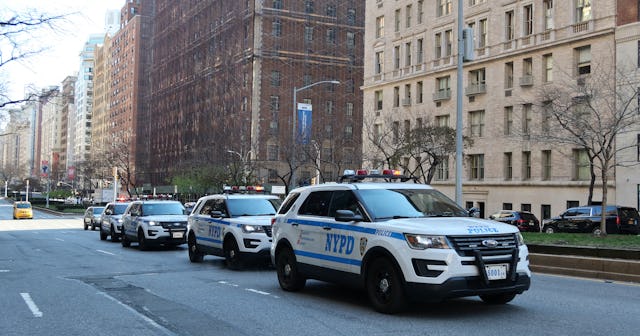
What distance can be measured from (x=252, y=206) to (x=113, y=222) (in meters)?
13.9

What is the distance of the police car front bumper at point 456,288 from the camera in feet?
28.3

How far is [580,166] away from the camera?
44469mm

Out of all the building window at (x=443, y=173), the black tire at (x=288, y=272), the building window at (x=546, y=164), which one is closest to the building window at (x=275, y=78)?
the building window at (x=443, y=173)

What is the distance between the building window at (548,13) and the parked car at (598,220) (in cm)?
1845

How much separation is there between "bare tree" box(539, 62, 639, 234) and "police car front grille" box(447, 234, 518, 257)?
54.8ft

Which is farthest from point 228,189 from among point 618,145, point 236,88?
point 236,88

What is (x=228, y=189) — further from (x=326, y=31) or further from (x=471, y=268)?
(x=326, y=31)

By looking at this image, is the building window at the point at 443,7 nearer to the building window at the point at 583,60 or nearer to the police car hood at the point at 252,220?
the building window at the point at 583,60

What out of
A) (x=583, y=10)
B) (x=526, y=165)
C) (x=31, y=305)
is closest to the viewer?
(x=31, y=305)

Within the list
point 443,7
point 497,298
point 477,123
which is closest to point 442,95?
point 477,123

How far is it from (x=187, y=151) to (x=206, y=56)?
13275 mm

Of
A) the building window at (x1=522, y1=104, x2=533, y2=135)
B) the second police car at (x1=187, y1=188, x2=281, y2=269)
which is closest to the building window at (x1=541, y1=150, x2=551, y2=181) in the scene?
the building window at (x1=522, y1=104, x2=533, y2=135)

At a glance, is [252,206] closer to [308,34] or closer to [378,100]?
[378,100]

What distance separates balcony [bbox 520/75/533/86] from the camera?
47.7 metres
